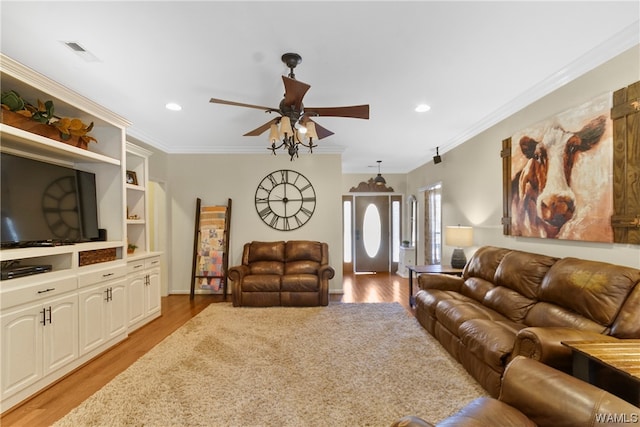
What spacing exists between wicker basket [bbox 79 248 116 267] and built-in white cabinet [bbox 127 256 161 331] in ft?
0.96

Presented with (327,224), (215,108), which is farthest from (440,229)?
Result: (215,108)

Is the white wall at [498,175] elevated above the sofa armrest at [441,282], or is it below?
above

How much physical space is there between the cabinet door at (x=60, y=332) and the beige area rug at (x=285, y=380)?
490 millimetres

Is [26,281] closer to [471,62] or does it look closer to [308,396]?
[308,396]

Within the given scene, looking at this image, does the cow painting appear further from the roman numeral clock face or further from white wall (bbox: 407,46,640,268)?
the roman numeral clock face

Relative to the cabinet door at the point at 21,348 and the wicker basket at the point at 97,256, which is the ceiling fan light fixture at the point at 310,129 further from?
the cabinet door at the point at 21,348

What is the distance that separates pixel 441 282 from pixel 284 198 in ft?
9.60

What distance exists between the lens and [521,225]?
10.2 ft

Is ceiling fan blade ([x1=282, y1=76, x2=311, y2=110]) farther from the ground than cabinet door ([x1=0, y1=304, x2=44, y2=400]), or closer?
farther from the ground

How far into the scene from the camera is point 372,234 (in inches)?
296

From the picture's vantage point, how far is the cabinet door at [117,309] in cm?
296

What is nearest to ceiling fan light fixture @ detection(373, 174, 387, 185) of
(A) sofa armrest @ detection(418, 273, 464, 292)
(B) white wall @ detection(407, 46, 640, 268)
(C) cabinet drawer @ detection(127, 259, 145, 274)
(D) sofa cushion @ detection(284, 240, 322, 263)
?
(B) white wall @ detection(407, 46, 640, 268)

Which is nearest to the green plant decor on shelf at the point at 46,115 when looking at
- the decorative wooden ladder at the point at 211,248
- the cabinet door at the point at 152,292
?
the cabinet door at the point at 152,292

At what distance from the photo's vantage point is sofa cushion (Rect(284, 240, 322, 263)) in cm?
484
